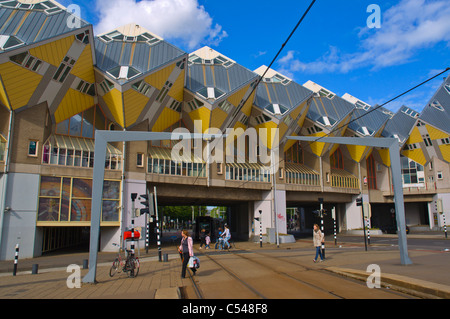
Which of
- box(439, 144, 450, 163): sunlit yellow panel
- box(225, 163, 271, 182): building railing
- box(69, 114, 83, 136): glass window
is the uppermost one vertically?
box(439, 144, 450, 163): sunlit yellow panel

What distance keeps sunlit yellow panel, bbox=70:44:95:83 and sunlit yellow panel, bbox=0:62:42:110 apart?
2.97 metres

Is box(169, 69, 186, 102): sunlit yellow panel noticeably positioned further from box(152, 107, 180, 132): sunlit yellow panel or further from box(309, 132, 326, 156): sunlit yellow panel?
box(309, 132, 326, 156): sunlit yellow panel

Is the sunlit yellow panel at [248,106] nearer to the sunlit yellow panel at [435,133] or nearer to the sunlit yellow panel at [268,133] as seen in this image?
the sunlit yellow panel at [268,133]

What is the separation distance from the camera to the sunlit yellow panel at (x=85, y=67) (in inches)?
937

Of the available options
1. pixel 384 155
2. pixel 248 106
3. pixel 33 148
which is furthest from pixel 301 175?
pixel 33 148

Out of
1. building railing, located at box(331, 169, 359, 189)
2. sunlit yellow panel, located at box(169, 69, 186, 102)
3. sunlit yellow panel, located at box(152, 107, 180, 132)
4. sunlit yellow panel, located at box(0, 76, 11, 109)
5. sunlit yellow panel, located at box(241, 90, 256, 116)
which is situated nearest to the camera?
sunlit yellow panel, located at box(0, 76, 11, 109)

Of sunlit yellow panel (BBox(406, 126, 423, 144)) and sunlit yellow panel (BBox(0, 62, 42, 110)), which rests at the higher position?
sunlit yellow panel (BBox(406, 126, 423, 144))

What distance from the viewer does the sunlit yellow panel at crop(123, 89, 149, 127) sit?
2525cm

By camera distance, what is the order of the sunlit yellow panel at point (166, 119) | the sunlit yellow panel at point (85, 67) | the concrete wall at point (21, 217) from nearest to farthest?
the concrete wall at point (21, 217), the sunlit yellow panel at point (85, 67), the sunlit yellow panel at point (166, 119)

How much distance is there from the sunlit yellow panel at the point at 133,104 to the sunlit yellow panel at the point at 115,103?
394 mm

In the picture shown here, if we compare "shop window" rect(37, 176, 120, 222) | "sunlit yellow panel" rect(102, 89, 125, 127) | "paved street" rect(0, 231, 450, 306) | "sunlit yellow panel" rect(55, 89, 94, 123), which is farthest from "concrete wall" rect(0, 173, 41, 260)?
"paved street" rect(0, 231, 450, 306)

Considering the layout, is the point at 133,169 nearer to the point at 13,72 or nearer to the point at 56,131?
the point at 56,131

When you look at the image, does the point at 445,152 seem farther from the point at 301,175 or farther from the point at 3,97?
the point at 3,97

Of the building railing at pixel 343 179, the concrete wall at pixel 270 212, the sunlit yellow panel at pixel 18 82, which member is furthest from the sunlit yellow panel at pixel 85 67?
the building railing at pixel 343 179
